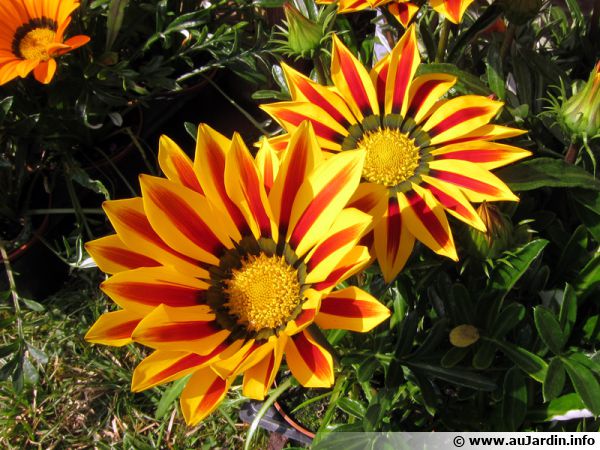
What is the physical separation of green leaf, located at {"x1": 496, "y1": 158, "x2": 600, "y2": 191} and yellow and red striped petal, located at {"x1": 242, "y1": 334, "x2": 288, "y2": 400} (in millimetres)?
442

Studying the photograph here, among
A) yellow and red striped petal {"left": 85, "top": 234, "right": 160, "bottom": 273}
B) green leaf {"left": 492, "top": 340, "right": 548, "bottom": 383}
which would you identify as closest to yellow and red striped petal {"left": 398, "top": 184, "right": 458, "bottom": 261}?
green leaf {"left": 492, "top": 340, "right": 548, "bottom": 383}

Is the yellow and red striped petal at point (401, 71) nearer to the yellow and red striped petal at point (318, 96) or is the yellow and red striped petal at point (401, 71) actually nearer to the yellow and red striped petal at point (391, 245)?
the yellow and red striped petal at point (318, 96)

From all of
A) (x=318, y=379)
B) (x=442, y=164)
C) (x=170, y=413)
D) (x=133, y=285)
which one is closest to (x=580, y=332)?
(x=442, y=164)

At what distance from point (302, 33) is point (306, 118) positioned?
0.52 feet

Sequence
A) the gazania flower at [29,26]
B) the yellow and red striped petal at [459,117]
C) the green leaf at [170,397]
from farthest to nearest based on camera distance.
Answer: the gazania flower at [29,26]
the green leaf at [170,397]
the yellow and red striped petal at [459,117]

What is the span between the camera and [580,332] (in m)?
0.98

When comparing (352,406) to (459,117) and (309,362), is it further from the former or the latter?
(459,117)

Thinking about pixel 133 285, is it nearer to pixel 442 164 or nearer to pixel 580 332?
pixel 442 164

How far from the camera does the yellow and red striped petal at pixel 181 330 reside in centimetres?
63

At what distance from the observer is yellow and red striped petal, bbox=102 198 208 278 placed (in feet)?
2.24

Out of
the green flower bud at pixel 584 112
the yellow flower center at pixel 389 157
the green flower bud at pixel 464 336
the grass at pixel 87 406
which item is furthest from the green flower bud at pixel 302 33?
the grass at pixel 87 406

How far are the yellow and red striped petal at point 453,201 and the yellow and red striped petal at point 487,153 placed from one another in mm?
47

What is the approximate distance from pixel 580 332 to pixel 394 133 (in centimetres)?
44

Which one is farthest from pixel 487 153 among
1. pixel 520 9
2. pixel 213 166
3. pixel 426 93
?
pixel 213 166
